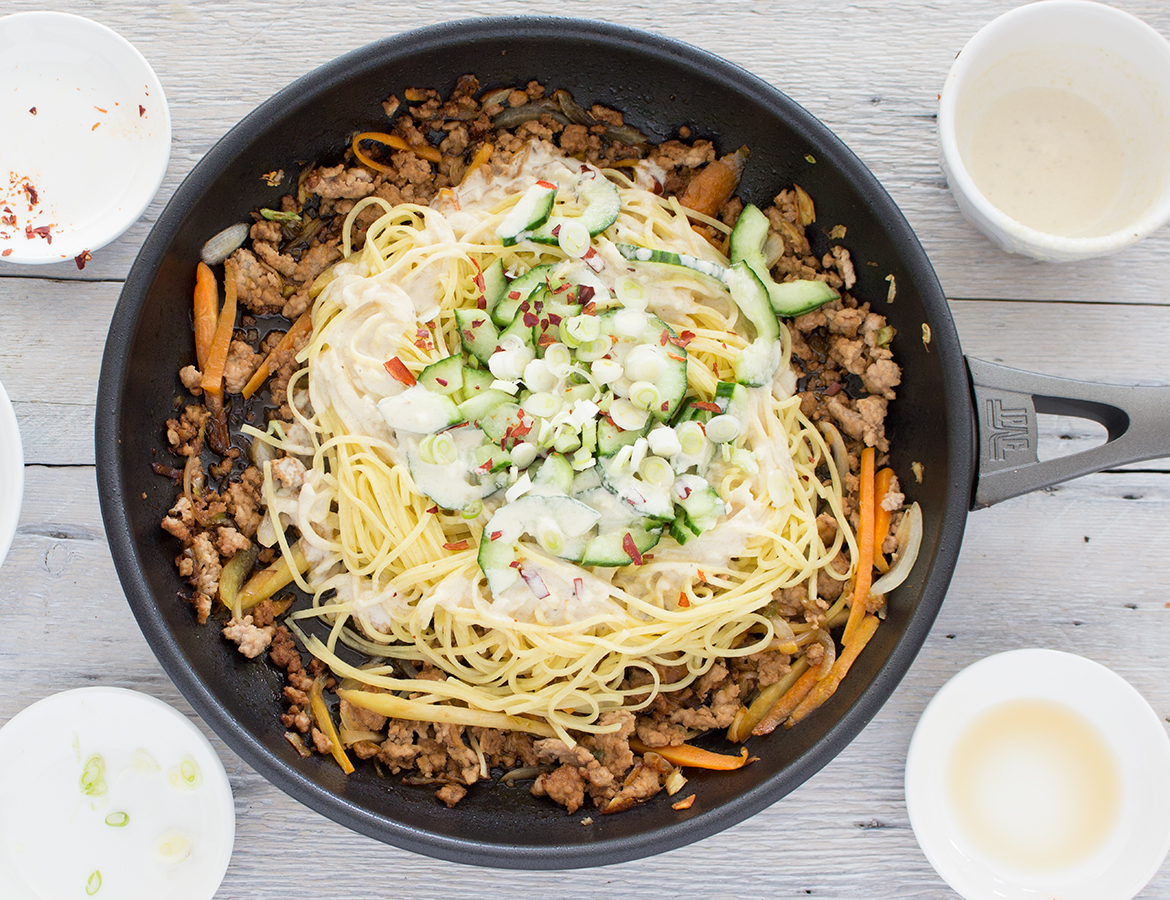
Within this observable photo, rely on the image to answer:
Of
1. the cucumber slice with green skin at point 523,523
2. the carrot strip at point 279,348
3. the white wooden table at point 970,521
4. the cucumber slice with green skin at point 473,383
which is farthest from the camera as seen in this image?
the white wooden table at point 970,521

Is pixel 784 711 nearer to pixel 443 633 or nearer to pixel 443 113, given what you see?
pixel 443 633

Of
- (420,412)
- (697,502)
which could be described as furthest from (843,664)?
(420,412)

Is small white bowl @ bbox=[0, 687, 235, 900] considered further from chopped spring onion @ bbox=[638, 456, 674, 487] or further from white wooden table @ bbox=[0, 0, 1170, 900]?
chopped spring onion @ bbox=[638, 456, 674, 487]

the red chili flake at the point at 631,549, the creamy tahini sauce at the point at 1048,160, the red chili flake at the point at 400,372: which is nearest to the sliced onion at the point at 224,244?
the red chili flake at the point at 400,372

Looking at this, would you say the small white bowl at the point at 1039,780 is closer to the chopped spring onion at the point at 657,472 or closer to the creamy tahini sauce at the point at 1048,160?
the chopped spring onion at the point at 657,472

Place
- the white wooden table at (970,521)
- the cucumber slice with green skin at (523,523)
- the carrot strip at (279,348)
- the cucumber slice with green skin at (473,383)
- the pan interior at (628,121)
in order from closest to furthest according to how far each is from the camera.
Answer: the pan interior at (628,121) < the cucumber slice with green skin at (523,523) < the cucumber slice with green skin at (473,383) < the carrot strip at (279,348) < the white wooden table at (970,521)

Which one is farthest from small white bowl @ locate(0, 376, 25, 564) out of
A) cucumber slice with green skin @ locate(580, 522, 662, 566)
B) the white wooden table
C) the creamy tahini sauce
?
the creamy tahini sauce

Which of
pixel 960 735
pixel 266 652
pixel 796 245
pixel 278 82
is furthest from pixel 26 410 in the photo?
pixel 960 735
